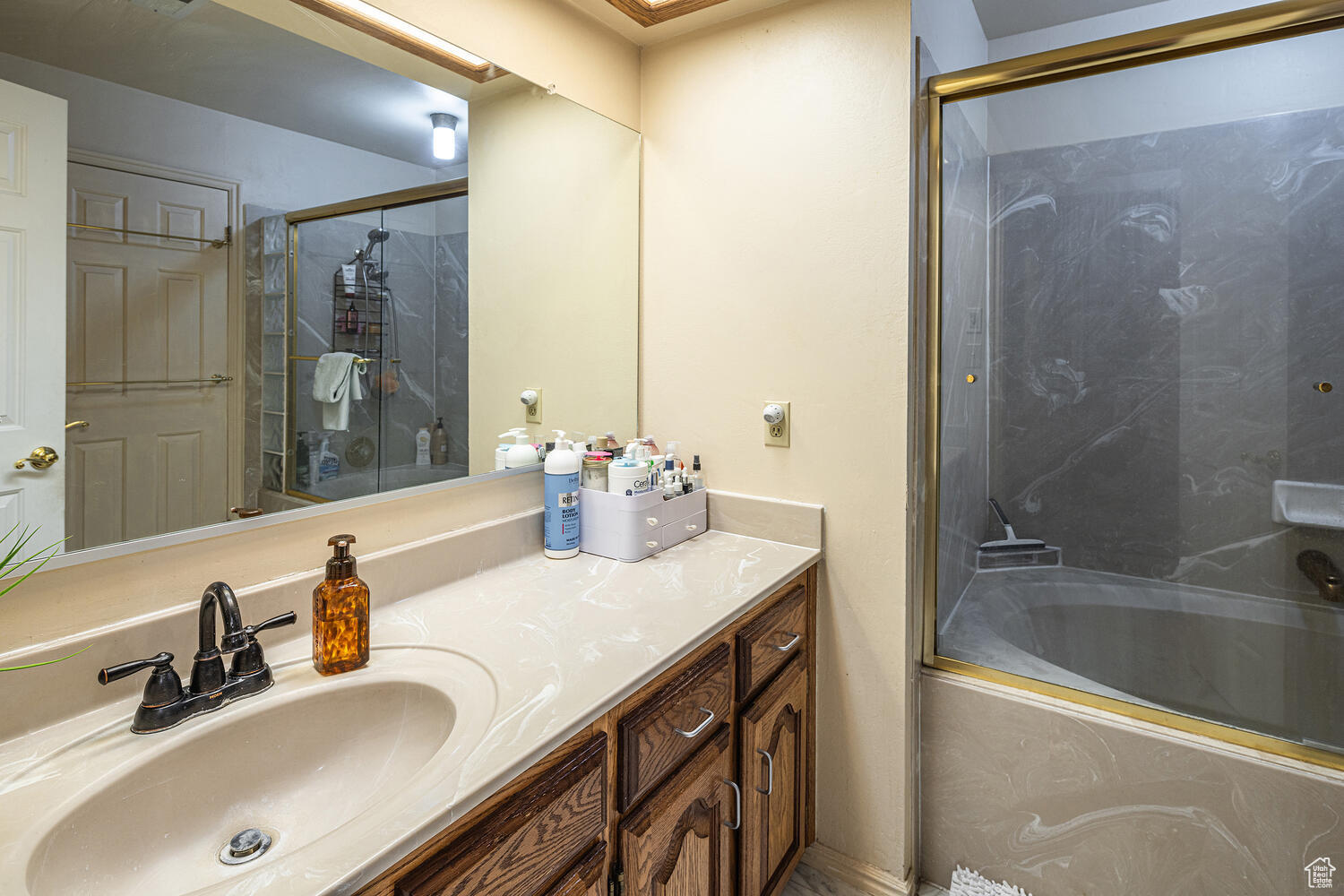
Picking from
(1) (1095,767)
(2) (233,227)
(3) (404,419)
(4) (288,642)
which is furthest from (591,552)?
(1) (1095,767)

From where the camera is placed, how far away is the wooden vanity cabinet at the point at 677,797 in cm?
77

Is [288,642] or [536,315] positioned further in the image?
[536,315]

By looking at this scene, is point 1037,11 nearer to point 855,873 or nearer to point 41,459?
point 855,873

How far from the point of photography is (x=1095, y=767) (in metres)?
1.47

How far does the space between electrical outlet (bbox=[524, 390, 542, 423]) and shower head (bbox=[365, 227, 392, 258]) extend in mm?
473

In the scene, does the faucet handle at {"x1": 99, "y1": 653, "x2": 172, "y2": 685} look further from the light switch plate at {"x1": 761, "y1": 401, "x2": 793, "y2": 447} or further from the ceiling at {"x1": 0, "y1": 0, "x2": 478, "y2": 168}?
the light switch plate at {"x1": 761, "y1": 401, "x2": 793, "y2": 447}

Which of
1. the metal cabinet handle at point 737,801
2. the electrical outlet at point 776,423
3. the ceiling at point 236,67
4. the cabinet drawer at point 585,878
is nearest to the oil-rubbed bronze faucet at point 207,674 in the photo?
the cabinet drawer at point 585,878

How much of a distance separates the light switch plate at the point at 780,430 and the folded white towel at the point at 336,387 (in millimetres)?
927

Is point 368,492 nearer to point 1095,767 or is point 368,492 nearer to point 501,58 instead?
point 501,58

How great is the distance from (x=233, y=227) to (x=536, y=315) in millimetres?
705

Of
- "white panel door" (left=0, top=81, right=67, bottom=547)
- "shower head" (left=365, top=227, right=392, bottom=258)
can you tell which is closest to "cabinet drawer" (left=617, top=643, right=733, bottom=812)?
"white panel door" (left=0, top=81, right=67, bottom=547)

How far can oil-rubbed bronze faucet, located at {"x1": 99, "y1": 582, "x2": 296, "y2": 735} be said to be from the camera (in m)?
0.83

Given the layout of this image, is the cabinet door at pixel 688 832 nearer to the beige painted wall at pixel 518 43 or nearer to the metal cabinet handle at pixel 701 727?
the metal cabinet handle at pixel 701 727

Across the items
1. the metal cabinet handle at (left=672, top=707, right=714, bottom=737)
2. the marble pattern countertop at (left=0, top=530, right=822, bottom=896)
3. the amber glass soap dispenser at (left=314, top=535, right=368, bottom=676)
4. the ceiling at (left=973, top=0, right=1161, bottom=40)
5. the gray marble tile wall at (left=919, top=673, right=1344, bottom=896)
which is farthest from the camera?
the ceiling at (left=973, top=0, right=1161, bottom=40)
